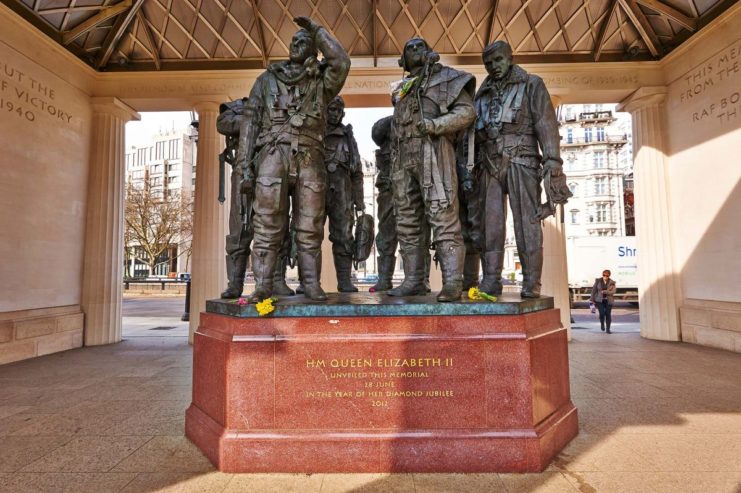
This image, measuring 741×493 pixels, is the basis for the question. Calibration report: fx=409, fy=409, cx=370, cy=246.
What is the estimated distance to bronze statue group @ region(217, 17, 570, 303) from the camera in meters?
4.02

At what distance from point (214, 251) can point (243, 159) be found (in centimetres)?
685

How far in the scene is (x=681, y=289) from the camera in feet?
33.1

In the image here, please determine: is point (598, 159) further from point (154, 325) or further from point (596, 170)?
point (154, 325)

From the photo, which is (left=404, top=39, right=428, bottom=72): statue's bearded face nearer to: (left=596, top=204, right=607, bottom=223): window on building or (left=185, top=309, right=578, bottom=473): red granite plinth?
(left=185, top=309, right=578, bottom=473): red granite plinth

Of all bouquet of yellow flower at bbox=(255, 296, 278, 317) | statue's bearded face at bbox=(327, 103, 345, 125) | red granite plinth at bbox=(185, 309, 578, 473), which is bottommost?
red granite plinth at bbox=(185, 309, 578, 473)

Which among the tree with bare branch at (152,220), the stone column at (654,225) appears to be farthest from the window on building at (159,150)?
the stone column at (654,225)

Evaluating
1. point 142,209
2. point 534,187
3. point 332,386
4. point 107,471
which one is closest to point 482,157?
point 534,187

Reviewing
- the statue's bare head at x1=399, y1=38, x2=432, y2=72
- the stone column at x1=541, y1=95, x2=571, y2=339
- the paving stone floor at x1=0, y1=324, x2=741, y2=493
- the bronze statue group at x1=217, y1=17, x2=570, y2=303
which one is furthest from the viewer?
the stone column at x1=541, y1=95, x2=571, y2=339

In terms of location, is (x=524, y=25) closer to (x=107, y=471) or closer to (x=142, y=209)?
(x=107, y=471)

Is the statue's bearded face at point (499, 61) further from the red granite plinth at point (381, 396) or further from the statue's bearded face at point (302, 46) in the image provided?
the red granite plinth at point (381, 396)

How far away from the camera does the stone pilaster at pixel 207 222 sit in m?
10.2

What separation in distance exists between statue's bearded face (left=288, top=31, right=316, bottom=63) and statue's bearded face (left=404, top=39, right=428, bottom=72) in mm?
1017

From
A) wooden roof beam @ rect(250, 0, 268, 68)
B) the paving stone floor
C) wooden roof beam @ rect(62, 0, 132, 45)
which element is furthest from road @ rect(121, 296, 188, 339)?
wooden roof beam @ rect(250, 0, 268, 68)

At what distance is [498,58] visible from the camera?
4.61m
